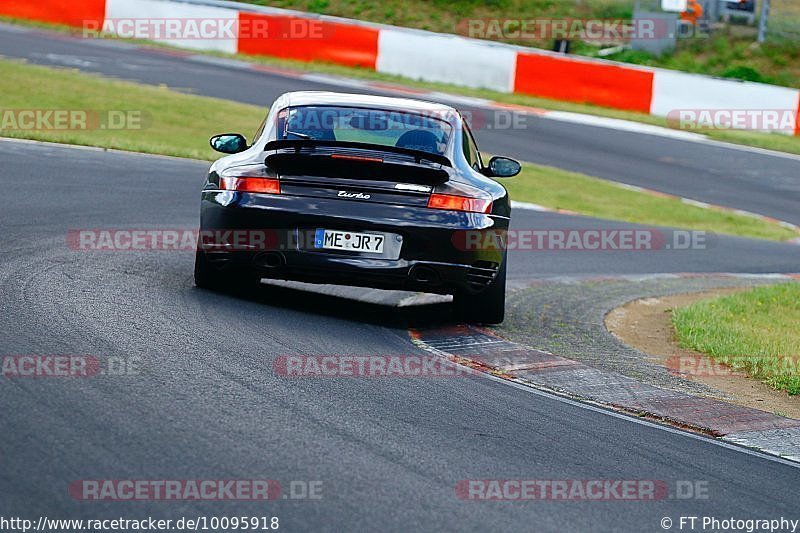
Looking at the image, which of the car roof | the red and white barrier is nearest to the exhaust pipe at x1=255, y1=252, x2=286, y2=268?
the car roof

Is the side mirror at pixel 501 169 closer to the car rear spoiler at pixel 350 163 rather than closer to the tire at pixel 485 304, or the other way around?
the tire at pixel 485 304

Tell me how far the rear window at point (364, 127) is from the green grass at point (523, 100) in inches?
700

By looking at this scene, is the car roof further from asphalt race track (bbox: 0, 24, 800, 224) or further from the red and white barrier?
the red and white barrier

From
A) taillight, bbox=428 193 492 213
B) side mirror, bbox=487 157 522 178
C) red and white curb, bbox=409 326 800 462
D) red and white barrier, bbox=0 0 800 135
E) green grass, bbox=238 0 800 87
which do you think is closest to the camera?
red and white curb, bbox=409 326 800 462

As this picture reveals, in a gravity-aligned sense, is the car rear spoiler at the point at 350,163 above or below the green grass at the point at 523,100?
above

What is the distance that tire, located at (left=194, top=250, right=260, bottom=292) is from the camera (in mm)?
8594

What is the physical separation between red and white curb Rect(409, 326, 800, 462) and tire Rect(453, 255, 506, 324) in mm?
266

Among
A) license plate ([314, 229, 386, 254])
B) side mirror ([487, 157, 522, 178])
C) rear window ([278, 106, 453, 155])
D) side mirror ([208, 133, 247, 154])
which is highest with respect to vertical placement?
rear window ([278, 106, 453, 155])

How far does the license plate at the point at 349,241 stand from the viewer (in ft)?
26.6

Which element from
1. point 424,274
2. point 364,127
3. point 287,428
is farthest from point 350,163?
point 287,428

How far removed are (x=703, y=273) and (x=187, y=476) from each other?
34.0ft

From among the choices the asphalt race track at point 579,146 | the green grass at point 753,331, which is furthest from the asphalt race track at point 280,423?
A: the asphalt race track at point 579,146

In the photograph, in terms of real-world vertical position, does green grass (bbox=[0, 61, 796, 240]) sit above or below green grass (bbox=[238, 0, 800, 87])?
below

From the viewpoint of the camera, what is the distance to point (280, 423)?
568cm
